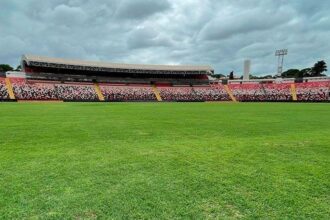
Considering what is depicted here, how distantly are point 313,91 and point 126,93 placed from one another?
40.1m

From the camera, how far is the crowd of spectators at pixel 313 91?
54.2 m

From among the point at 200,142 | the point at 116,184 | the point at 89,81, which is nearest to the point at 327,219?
the point at 116,184

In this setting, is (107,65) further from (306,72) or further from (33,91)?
(306,72)

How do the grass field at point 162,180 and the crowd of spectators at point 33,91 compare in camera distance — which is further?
the crowd of spectators at point 33,91

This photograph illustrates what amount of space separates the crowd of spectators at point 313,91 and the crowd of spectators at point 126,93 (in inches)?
1256

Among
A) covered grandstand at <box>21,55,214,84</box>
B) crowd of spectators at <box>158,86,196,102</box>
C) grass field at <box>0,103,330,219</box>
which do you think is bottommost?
crowd of spectators at <box>158,86,196,102</box>

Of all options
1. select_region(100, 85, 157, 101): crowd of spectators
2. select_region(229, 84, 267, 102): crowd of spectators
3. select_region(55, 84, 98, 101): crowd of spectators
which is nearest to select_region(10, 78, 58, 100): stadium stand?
select_region(55, 84, 98, 101): crowd of spectators

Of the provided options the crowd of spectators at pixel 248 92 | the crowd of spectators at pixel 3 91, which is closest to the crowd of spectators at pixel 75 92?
the crowd of spectators at pixel 3 91

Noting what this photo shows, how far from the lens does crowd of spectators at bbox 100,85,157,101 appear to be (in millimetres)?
54781

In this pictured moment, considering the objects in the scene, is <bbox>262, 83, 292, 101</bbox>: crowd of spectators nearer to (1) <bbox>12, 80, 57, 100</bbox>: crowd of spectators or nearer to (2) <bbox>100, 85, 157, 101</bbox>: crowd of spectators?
(2) <bbox>100, 85, 157, 101</bbox>: crowd of spectators

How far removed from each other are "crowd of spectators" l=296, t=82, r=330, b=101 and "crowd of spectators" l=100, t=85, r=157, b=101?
31907 millimetres

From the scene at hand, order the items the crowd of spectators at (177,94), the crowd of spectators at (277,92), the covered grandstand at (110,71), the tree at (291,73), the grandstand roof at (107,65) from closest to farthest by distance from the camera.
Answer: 1. the grandstand roof at (107,65)
2. the covered grandstand at (110,71)
3. the crowd of spectators at (277,92)
4. the crowd of spectators at (177,94)
5. the tree at (291,73)

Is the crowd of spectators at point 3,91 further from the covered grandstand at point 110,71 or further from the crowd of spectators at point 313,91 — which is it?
the crowd of spectators at point 313,91

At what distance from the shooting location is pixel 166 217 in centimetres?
303
